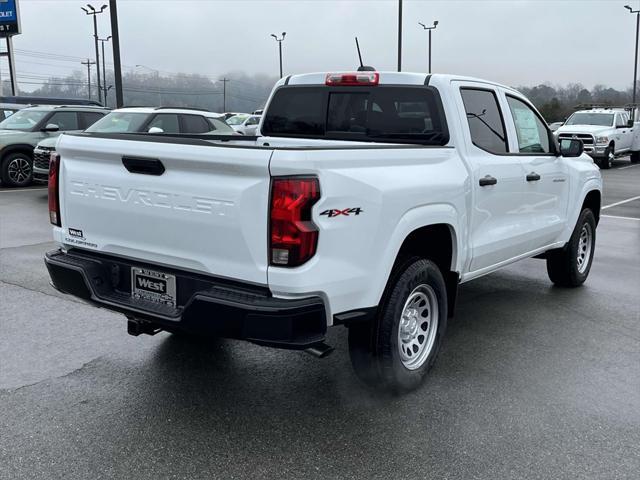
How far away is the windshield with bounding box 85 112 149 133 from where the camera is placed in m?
12.3

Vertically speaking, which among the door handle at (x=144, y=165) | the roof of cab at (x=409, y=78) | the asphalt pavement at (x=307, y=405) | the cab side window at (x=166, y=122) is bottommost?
the asphalt pavement at (x=307, y=405)

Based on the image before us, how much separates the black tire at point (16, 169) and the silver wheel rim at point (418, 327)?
12.7 metres

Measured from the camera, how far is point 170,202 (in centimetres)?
336

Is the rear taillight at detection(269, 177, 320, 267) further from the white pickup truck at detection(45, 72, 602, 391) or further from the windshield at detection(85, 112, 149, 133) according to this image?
the windshield at detection(85, 112, 149, 133)

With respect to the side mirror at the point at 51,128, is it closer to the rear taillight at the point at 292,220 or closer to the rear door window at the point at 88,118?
the rear door window at the point at 88,118

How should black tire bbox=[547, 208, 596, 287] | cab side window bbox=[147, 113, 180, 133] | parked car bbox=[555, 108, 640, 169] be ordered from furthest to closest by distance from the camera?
parked car bbox=[555, 108, 640, 169] < cab side window bbox=[147, 113, 180, 133] < black tire bbox=[547, 208, 596, 287]

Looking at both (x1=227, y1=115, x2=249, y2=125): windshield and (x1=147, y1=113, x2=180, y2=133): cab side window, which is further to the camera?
(x1=227, y1=115, x2=249, y2=125): windshield

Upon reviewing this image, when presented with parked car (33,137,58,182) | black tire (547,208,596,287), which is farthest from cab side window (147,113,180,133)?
black tire (547,208,596,287)

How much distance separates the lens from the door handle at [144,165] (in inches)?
134

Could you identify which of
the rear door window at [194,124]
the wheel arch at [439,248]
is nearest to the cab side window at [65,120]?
the rear door window at [194,124]

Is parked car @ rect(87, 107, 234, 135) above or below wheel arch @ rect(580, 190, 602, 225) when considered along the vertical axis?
above

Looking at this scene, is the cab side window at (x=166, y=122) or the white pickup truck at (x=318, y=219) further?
the cab side window at (x=166, y=122)

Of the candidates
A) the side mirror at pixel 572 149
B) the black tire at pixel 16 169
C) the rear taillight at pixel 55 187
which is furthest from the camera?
the black tire at pixel 16 169

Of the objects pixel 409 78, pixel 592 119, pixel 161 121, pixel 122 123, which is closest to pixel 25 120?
pixel 122 123
